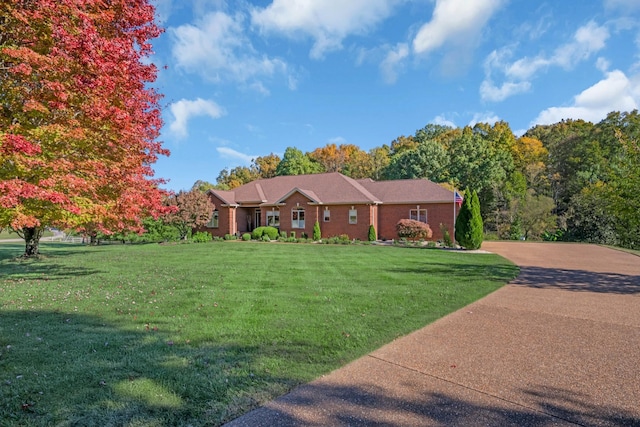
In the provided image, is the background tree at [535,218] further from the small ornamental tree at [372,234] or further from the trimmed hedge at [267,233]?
the trimmed hedge at [267,233]

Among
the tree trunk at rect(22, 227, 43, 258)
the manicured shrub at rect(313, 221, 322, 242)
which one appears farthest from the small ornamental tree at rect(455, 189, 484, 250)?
the tree trunk at rect(22, 227, 43, 258)

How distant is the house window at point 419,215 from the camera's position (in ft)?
88.0

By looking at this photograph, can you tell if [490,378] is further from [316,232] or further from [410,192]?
[410,192]

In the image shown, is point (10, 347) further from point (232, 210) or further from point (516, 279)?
point (232, 210)

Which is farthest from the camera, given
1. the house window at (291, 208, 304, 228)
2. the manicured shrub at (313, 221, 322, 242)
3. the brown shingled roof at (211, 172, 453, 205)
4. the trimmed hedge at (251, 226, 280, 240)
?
the house window at (291, 208, 304, 228)

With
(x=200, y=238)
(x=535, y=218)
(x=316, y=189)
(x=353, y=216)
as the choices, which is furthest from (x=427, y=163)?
(x=200, y=238)

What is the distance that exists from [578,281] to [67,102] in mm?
12742

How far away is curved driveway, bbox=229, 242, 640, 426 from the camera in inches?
121

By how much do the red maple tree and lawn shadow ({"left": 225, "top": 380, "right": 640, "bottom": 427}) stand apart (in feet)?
18.8

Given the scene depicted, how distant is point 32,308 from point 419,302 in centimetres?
687

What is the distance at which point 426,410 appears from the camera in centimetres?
317

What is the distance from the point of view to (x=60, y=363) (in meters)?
3.99

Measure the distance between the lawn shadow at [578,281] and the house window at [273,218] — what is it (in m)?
20.9

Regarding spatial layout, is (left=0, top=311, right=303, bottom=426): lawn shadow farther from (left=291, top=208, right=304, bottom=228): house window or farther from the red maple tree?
(left=291, top=208, right=304, bottom=228): house window
